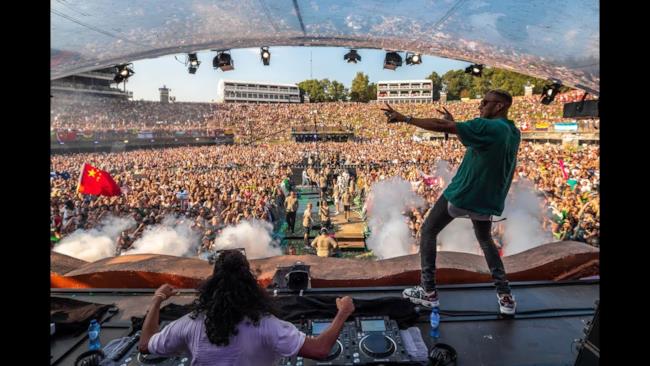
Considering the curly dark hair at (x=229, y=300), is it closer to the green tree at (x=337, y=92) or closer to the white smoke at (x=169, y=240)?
the white smoke at (x=169, y=240)

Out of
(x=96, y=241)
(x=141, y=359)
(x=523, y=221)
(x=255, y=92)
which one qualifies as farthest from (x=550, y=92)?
(x=255, y=92)

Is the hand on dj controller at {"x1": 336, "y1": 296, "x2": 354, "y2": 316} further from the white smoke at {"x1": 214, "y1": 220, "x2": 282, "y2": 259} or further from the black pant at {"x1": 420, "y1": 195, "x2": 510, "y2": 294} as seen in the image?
the white smoke at {"x1": 214, "y1": 220, "x2": 282, "y2": 259}

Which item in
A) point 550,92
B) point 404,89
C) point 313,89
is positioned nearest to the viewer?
point 550,92

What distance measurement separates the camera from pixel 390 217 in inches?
329

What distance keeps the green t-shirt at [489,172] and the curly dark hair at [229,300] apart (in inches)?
45.7

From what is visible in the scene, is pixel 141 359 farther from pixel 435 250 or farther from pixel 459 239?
pixel 459 239

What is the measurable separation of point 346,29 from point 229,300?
3.03 m

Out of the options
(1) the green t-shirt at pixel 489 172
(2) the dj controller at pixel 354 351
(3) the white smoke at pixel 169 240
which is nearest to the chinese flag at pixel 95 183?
(3) the white smoke at pixel 169 240

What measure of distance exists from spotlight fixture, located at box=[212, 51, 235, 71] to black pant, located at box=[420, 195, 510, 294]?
4.26 metres

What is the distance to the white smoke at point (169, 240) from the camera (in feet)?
20.3

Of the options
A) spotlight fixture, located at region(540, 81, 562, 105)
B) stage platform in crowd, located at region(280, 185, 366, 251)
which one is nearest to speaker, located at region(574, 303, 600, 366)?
spotlight fixture, located at region(540, 81, 562, 105)

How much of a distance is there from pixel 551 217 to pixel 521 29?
5.21m
